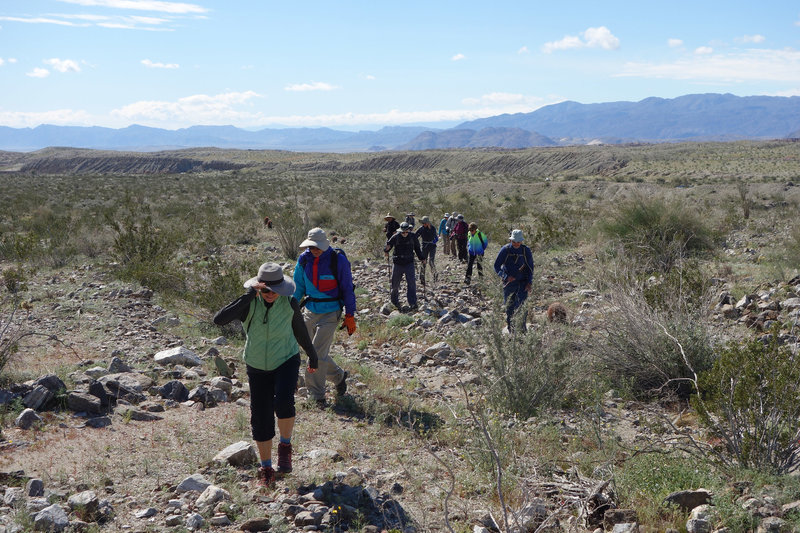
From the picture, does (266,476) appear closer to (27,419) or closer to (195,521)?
(195,521)

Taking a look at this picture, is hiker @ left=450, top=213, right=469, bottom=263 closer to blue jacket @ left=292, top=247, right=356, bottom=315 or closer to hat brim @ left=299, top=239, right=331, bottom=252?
blue jacket @ left=292, top=247, right=356, bottom=315

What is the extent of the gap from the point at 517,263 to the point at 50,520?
605 cm

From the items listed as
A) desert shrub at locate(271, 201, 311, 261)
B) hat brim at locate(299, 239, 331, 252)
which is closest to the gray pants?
hat brim at locate(299, 239, 331, 252)

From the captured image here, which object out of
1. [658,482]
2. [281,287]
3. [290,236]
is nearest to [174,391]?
[281,287]

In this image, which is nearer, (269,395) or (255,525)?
(255,525)

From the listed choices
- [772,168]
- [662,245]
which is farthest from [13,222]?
[772,168]

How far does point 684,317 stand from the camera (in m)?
6.52

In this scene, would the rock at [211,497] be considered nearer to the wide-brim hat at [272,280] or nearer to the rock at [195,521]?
the rock at [195,521]

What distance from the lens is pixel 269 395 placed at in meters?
4.35

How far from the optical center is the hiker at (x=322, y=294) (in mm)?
5637

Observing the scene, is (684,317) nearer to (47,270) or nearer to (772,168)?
(47,270)

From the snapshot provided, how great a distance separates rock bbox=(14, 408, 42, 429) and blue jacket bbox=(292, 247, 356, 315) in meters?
2.47

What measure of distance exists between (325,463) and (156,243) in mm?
9143

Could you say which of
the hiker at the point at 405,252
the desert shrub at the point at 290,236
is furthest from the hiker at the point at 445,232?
the hiker at the point at 405,252
